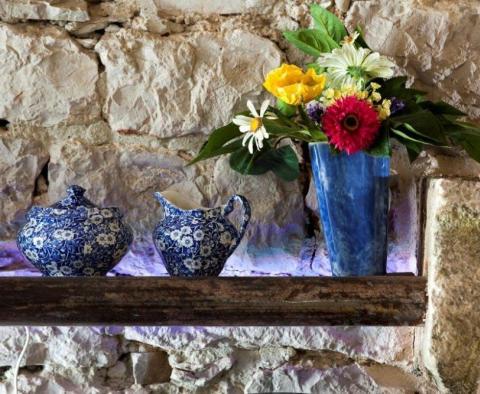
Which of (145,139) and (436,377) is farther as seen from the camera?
(145,139)

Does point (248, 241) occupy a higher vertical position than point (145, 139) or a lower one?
lower

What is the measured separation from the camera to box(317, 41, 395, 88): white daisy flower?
120 centimetres

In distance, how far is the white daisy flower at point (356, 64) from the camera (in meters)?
1.20

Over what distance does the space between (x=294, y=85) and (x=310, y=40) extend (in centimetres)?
16

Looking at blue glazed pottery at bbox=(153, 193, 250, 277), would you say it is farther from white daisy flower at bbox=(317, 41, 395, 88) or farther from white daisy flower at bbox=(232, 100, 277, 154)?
white daisy flower at bbox=(317, 41, 395, 88)

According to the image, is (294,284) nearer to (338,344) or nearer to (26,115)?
(338,344)

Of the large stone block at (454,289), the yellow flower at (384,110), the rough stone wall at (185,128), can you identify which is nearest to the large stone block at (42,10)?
the rough stone wall at (185,128)

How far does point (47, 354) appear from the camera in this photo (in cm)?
130

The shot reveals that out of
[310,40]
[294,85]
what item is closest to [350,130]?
[294,85]

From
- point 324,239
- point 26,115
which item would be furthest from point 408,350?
point 26,115

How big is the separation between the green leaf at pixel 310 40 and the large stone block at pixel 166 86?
0.10m

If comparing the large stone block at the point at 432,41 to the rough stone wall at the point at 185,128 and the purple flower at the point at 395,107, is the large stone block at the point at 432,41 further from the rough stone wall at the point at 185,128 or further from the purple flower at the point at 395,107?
the purple flower at the point at 395,107

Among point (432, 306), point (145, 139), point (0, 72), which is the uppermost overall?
point (0, 72)

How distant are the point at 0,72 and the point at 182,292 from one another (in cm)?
54
